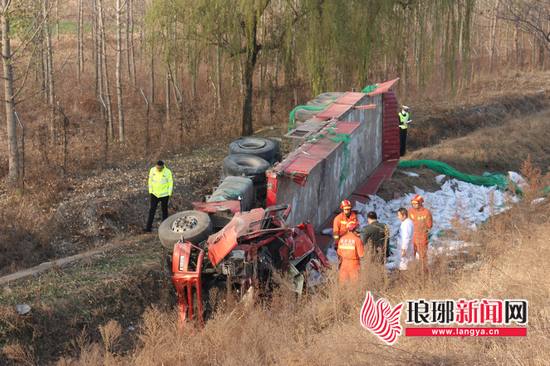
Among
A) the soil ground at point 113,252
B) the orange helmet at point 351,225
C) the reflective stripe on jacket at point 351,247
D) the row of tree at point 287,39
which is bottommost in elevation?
the soil ground at point 113,252

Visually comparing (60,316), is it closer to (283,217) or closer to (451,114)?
(283,217)

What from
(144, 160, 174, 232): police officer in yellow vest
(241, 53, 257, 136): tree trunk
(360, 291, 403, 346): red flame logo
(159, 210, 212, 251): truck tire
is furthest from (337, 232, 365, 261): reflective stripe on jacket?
(241, 53, 257, 136): tree trunk

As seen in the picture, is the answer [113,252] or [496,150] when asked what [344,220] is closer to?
[113,252]

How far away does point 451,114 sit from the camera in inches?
809

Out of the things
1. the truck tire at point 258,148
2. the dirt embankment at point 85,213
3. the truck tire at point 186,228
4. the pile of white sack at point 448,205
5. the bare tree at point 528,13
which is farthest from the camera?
the bare tree at point 528,13

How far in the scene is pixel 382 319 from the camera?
613 cm

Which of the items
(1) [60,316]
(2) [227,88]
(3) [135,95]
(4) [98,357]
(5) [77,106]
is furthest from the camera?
(3) [135,95]

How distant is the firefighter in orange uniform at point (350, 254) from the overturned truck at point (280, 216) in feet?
1.82

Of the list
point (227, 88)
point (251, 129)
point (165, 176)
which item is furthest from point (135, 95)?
point (165, 176)

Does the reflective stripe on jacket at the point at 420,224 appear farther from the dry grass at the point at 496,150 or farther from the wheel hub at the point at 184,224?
the dry grass at the point at 496,150

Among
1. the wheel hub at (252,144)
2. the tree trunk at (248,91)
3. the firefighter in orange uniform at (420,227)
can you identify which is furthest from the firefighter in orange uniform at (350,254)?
the tree trunk at (248,91)

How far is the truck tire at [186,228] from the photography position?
25.3ft

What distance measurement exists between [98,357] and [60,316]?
173 cm

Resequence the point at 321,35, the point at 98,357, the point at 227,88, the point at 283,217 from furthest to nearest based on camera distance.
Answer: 1. the point at 227,88
2. the point at 321,35
3. the point at 283,217
4. the point at 98,357
